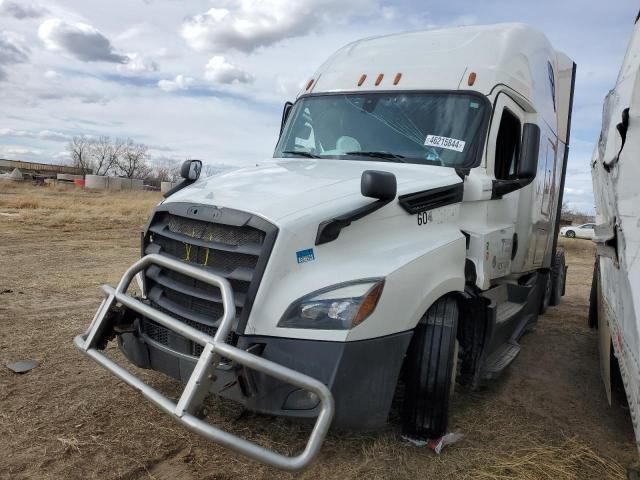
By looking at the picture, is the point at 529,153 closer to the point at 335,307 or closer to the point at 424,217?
the point at 424,217

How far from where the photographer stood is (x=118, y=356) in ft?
16.6

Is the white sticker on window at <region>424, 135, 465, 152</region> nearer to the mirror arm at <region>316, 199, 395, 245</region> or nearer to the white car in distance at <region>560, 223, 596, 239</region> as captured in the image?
the mirror arm at <region>316, 199, 395, 245</region>

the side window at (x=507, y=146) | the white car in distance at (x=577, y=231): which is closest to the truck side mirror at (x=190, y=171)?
the side window at (x=507, y=146)

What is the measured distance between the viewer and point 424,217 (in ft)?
12.5

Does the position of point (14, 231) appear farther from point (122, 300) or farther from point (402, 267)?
point (402, 267)

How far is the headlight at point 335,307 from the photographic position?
298 centimetres

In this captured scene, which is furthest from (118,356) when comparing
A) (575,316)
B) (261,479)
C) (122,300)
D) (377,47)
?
(575,316)

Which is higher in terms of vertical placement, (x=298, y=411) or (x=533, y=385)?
(x=298, y=411)

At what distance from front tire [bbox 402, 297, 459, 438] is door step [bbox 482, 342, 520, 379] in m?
0.96

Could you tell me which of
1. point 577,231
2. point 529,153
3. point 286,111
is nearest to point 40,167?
point 577,231

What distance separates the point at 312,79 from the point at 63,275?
5.78 m

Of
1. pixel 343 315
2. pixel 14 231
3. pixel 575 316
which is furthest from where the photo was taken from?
pixel 14 231

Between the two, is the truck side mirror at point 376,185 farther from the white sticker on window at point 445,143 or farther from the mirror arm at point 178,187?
the mirror arm at point 178,187

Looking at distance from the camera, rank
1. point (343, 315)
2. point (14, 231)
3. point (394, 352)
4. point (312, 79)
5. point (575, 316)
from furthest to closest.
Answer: point (14, 231), point (575, 316), point (312, 79), point (394, 352), point (343, 315)
